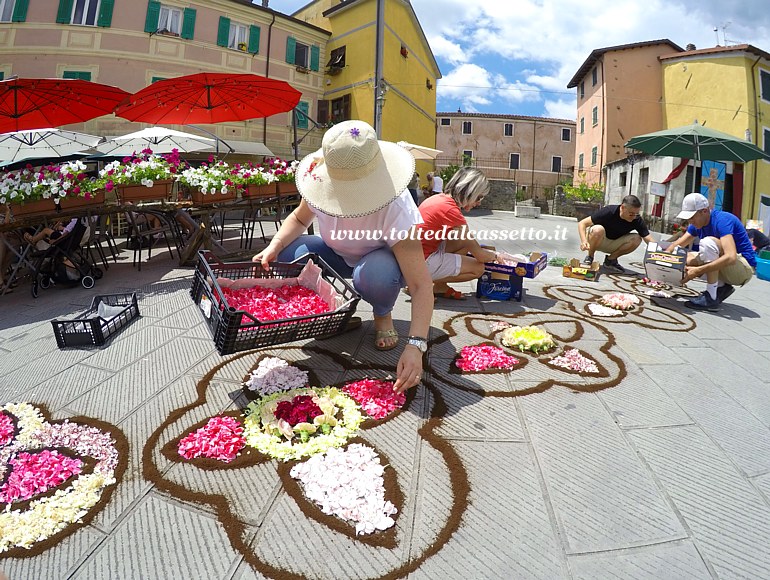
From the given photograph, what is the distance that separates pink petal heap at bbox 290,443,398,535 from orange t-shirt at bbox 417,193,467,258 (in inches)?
77.2

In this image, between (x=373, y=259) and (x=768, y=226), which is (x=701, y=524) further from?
(x=768, y=226)

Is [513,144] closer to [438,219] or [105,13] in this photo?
[105,13]

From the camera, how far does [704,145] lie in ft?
A: 21.3

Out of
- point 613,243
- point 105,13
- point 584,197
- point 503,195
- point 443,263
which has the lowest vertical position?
point 443,263

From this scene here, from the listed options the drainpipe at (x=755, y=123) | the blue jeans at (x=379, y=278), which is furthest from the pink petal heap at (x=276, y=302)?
the drainpipe at (x=755, y=123)

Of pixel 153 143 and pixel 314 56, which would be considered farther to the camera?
pixel 314 56

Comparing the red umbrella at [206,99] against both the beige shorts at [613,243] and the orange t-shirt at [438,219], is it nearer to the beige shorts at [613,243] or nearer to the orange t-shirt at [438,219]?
the orange t-shirt at [438,219]

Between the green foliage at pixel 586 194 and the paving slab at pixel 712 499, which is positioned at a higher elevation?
the green foliage at pixel 586 194

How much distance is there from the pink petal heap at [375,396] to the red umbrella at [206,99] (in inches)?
191

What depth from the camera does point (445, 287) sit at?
4.05 metres

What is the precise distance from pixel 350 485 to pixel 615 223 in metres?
5.47

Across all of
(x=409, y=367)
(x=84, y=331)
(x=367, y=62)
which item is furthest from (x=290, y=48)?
(x=409, y=367)

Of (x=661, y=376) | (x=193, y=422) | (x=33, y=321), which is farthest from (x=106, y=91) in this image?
(x=661, y=376)

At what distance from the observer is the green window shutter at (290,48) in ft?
62.7
